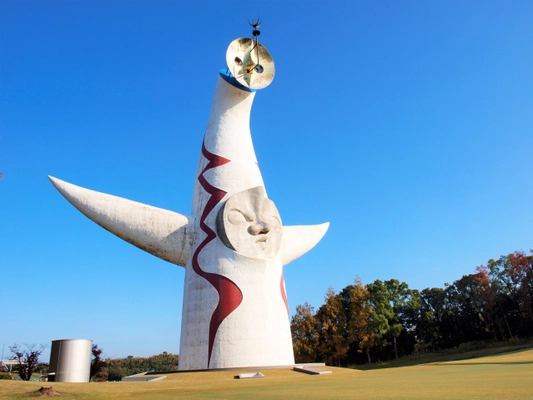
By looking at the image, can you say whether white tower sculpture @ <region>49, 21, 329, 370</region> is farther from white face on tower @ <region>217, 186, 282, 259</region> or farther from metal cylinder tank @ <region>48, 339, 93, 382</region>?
metal cylinder tank @ <region>48, 339, 93, 382</region>

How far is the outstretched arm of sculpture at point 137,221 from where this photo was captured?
1378 centimetres

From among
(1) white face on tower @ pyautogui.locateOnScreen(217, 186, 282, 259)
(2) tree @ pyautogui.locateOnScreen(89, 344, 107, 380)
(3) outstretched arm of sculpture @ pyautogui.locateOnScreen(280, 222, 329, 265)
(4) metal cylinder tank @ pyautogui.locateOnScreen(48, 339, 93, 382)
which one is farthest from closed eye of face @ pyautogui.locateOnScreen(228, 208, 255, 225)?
(2) tree @ pyautogui.locateOnScreen(89, 344, 107, 380)

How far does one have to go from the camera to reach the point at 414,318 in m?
39.5

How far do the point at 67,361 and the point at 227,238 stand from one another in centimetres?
555

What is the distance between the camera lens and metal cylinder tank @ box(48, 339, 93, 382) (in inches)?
449

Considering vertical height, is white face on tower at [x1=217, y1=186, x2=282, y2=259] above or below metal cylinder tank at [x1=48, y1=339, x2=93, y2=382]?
above

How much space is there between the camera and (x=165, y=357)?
6488 centimetres

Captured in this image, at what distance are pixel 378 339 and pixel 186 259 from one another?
2493 cm

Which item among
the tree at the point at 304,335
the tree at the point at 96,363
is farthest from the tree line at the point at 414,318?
the tree at the point at 96,363

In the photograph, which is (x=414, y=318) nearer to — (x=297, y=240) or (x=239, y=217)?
(x=297, y=240)

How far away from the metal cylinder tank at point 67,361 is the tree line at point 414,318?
23.7 meters

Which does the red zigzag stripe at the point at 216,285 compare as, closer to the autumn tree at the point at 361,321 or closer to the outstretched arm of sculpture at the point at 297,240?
the outstretched arm of sculpture at the point at 297,240

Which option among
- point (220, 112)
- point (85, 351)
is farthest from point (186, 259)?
point (220, 112)

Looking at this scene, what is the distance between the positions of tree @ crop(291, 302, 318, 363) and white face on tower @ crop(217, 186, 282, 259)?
21.6 m
